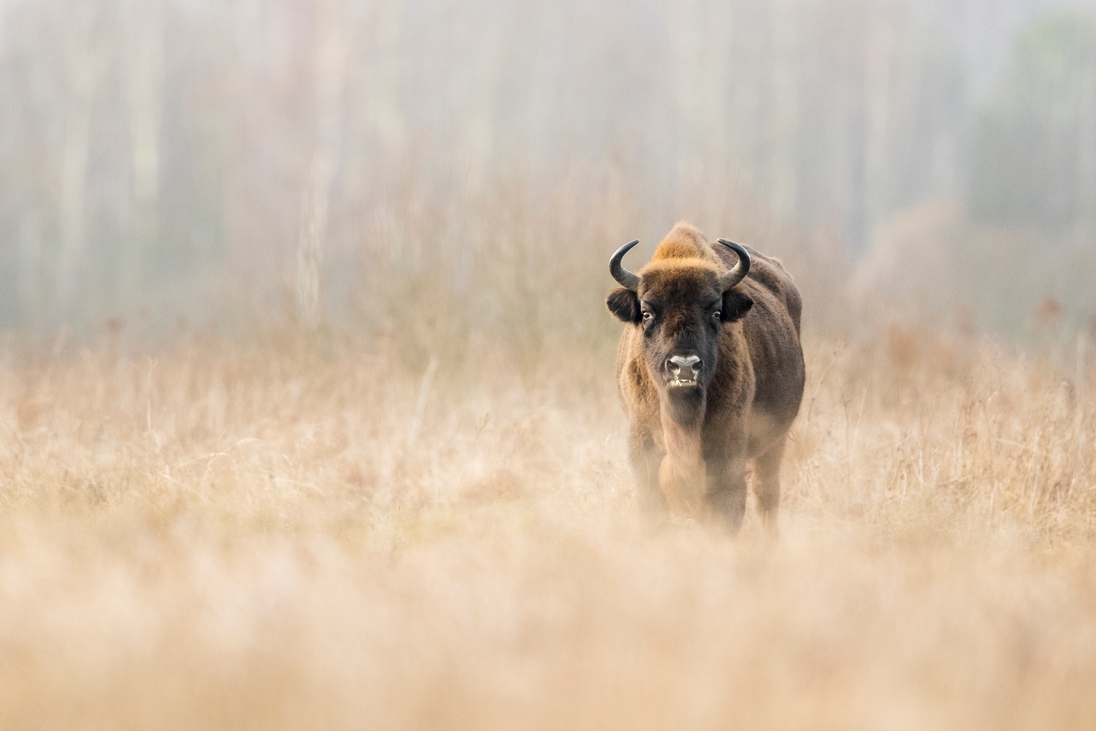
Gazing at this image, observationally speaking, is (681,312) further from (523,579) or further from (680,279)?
(523,579)

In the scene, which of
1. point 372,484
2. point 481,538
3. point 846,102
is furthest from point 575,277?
point 846,102

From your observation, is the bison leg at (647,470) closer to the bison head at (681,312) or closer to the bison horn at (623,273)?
the bison head at (681,312)

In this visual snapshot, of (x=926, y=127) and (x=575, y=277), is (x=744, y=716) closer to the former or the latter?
(x=575, y=277)

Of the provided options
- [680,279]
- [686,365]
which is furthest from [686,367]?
[680,279]

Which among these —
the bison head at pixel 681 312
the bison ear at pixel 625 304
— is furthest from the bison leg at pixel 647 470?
the bison ear at pixel 625 304

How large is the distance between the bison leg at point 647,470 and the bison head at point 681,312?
1.63 feet

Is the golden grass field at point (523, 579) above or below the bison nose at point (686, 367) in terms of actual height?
below

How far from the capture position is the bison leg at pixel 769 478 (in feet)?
23.9

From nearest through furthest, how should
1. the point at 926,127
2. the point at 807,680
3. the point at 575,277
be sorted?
the point at 807,680, the point at 575,277, the point at 926,127

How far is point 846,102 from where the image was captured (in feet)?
142

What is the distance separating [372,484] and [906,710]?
5413 millimetres

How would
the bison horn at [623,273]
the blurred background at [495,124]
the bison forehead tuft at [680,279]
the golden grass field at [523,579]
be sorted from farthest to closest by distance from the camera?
the blurred background at [495,124], the bison horn at [623,273], the bison forehead tuft at [680,279], the golden grass field at [523,579]

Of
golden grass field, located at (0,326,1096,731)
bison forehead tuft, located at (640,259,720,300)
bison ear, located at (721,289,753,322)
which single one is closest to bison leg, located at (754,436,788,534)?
golden grass field, located at (0,326,1096,731)

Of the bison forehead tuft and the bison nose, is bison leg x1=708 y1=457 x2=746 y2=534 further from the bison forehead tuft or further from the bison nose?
the bison forehead tuft
